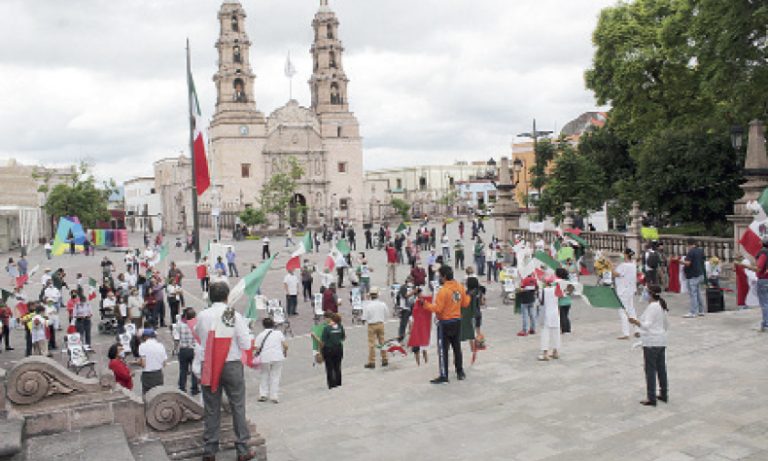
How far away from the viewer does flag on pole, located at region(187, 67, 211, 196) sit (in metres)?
18.6

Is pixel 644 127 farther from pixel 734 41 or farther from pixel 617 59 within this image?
pixel 734 41

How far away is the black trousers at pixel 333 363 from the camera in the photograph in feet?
34.4

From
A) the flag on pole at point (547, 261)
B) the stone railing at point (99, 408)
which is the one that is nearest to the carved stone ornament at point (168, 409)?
the stone railing at point (99, 408)

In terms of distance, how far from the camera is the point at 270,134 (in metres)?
73.1

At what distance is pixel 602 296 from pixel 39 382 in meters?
7.73

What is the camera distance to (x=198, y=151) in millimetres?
19484

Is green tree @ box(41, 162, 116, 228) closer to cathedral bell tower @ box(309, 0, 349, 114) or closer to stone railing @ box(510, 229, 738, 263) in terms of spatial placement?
cathedral bell tower @ box(309, 0, 349, 114)

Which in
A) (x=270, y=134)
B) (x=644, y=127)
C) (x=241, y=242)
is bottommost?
(x=241, y=242)

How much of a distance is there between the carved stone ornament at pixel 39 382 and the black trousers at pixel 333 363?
4336 mm

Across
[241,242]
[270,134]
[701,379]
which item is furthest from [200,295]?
[270,134]

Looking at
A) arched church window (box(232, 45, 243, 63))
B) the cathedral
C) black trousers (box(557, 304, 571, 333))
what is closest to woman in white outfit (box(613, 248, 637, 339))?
black trousers (box(557, 304, 571, 333))

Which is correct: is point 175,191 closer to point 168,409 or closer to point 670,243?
point 670,243

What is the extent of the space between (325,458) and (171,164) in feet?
285

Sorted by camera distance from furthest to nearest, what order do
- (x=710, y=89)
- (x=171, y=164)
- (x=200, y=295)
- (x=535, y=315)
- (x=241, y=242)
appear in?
(x=171, y=164) < (x=241, y=242) < (x=200, y=295) < (x=710, y=89) < (x=535, y=315)
